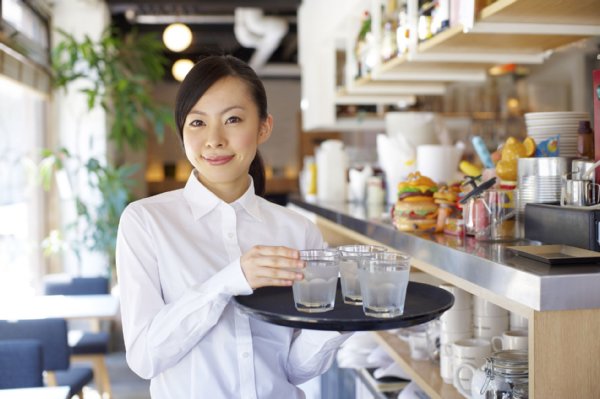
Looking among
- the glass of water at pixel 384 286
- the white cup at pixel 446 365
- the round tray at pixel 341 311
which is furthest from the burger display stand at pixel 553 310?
the white cup at pixel 446 365

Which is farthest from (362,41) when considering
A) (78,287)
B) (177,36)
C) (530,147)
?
(177,36)

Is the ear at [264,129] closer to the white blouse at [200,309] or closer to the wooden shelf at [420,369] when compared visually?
the white blouse at [200,309]

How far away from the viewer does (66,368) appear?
3.61 metres

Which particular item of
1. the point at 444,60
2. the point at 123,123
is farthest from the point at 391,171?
the point at 123,123

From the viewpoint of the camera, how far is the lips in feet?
5.01

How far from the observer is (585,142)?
7.05ft

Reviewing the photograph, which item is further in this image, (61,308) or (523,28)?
→ (61,308)

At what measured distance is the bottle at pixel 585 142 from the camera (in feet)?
7.05

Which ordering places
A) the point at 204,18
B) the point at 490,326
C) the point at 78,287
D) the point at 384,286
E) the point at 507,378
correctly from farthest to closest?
the point at 204,18, the point at 78,287, the point at 490,326, the point at 507,378, the point at 384,286

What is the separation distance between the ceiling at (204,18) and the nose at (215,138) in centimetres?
423

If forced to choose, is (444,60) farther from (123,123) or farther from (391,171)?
(123,123)

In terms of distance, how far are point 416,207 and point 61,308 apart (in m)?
2.42

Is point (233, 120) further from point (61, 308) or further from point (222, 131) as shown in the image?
point (61, 308)

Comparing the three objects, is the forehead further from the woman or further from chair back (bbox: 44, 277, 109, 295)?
chair back (bbox: 44, 277, 109, 295)
